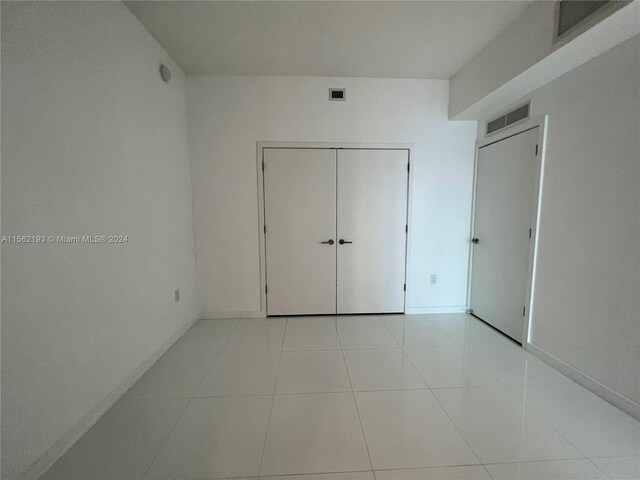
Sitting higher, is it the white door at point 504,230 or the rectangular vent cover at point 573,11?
the rectangular vent cover at point 573,11

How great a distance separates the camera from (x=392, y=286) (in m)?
2.98

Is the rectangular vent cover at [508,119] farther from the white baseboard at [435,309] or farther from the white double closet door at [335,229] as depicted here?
the white baseboard at [435,309]

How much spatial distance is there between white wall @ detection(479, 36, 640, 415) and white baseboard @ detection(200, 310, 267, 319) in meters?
2.78

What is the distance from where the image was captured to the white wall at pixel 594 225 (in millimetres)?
1487

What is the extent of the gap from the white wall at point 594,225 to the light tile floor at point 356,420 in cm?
28

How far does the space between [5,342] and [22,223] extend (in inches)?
19.9

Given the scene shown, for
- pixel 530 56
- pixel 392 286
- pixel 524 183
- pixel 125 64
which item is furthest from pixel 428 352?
pixel 125 64

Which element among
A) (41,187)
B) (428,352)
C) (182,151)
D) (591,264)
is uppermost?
(182,151)

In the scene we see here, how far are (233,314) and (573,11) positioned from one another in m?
3.73

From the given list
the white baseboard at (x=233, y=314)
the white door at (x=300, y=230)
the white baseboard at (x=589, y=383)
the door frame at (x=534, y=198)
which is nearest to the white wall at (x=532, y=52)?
the door frame at (x=534, y=198)

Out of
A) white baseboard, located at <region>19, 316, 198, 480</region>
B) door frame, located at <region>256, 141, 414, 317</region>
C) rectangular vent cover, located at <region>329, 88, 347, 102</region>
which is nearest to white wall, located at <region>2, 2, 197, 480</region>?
white baseboard, located at <region>19, 316, 198, 480</region>

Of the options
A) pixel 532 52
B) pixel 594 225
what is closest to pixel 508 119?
pixel 532 52

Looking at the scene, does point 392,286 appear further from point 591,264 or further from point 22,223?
point 22,223

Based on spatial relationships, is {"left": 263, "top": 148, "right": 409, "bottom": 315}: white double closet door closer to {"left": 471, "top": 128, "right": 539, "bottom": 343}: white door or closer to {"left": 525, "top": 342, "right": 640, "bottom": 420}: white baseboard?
{"left": 471, "top": 128, "right": 539, "bottom": 343}: white door
